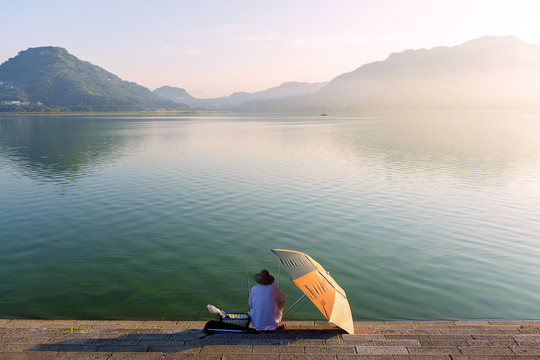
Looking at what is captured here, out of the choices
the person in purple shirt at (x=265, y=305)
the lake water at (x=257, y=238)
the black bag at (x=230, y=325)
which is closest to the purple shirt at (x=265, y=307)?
the person in purple shirt at (x=265, y=305)

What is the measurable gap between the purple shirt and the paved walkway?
1.12ft

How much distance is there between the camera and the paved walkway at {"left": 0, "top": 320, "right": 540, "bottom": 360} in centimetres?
764

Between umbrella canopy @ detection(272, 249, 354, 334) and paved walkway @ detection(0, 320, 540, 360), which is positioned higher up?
umbrella canopy @ detection(272, 249, 354, 334)

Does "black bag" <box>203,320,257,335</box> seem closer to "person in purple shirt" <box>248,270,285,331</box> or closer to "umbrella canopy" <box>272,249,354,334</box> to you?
"person in purple shirt" <box>248,270,285,331</box>

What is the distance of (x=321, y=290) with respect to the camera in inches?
337

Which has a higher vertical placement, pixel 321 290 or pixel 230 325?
pixel 321 290

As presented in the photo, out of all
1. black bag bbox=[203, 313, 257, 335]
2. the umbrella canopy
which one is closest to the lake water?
black bag bbox=[203, 313, 257, 335]

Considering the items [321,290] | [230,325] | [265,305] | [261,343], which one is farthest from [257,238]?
[261,343]

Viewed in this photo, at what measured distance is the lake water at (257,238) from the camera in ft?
41.9

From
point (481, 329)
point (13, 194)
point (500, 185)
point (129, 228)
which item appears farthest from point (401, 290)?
point (13, 194)

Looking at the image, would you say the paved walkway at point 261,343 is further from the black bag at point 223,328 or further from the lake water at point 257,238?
the lake water at point 257,238

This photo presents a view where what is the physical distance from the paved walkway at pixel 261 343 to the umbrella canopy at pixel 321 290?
66cm

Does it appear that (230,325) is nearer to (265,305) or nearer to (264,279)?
(265,305)

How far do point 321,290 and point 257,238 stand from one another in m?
10.2
